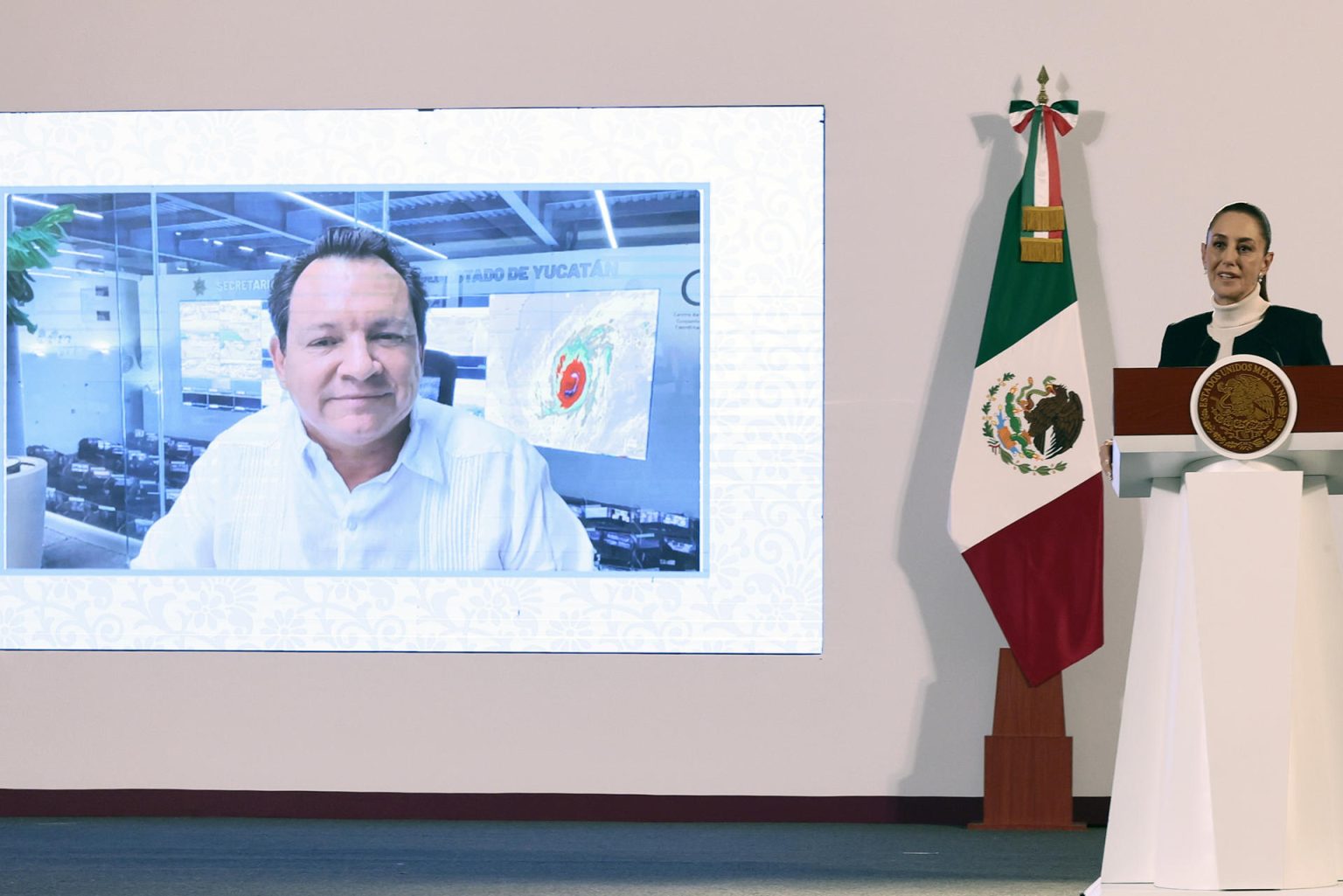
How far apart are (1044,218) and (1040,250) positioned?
0.33 ft

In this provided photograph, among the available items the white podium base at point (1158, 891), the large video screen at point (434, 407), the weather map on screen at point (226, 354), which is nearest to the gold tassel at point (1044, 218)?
the large video screen at point (434, 407)

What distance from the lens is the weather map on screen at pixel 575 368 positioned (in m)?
4.45

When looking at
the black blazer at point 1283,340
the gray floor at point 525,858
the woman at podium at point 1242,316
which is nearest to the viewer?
the woman at podium at point 1242,316

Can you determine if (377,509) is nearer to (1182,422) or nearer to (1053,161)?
(1053,161)

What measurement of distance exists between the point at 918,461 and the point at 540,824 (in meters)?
1.73

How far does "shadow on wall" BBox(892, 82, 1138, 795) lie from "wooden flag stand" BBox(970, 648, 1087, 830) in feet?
0.49

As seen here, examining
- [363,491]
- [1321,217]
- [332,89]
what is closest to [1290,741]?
[1321,217]

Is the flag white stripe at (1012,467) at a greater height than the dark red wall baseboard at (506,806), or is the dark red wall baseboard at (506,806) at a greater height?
the flag white stripe at (1012,467)

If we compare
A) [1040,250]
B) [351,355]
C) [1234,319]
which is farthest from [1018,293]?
[351,355]

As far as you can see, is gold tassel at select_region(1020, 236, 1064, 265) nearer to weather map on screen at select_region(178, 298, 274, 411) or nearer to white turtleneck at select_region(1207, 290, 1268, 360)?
white turtleneck at select_region(1207, 290, 1268, 360)

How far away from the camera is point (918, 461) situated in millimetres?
4441

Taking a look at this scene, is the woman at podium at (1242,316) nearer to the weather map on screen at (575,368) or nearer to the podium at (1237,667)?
the podium at (1237,667)

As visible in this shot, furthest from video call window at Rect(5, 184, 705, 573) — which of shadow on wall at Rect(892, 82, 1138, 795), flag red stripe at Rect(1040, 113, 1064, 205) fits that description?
flag red stripe at Rect(1040, 113, 1064, 205)

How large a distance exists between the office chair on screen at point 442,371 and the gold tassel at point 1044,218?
6.32ft
